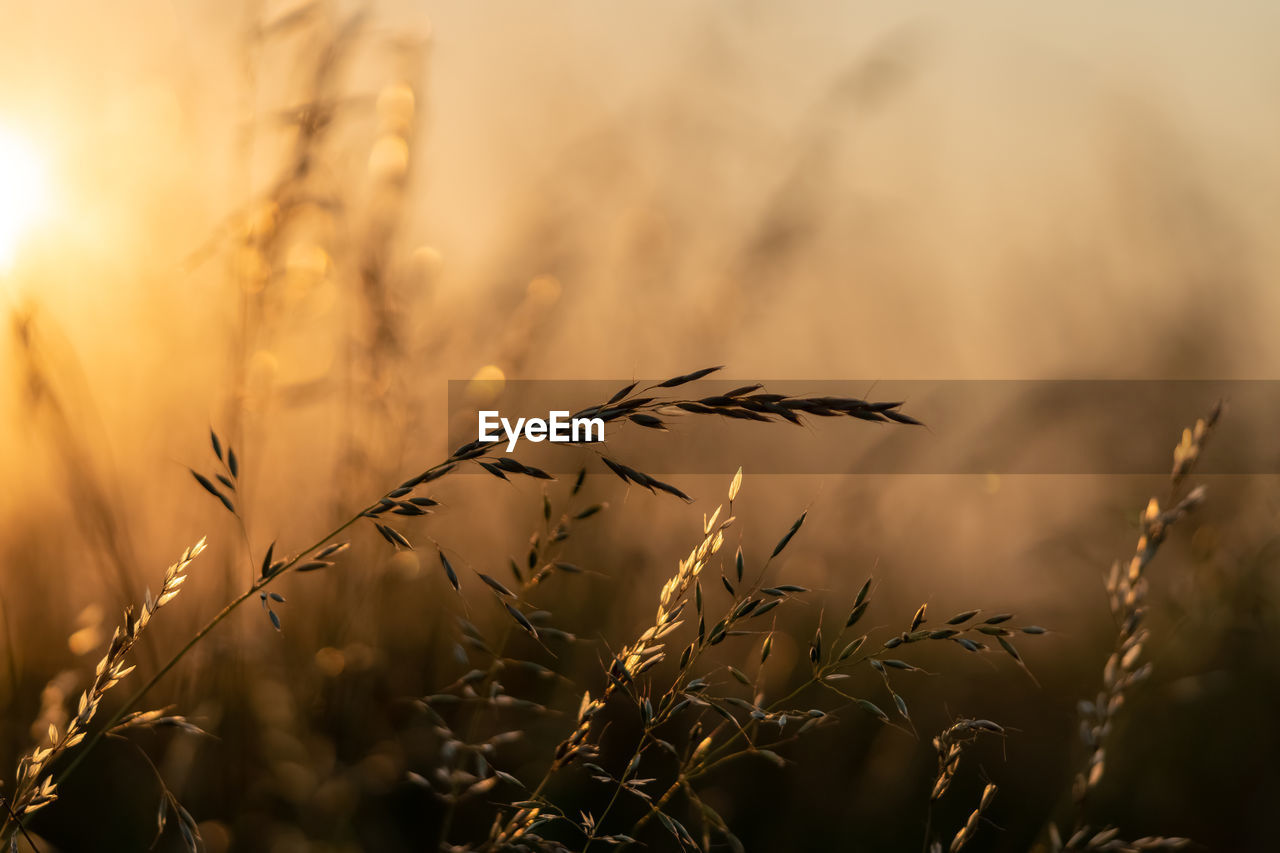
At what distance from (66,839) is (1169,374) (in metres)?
3.14

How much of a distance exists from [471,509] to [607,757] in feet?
2.82

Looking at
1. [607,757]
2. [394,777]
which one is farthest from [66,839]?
[607,757]

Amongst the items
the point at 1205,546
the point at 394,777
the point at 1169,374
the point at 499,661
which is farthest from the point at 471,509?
the point at 1169,374

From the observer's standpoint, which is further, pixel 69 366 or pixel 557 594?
pixel 557 594

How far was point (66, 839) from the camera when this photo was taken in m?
1.72

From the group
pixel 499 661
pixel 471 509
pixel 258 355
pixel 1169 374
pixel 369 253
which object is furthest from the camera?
pixel 1169 374

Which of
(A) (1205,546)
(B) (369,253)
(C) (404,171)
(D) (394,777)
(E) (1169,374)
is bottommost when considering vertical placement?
(D) (394,777)

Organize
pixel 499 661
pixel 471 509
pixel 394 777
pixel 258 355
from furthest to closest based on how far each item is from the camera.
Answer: pixel 471 509 → pixel 258 355 → pixel 394 777 → pixel 499 661

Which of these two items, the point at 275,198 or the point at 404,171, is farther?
the point at 404,171

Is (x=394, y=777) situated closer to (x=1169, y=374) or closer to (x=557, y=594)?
(x=557, y=594)

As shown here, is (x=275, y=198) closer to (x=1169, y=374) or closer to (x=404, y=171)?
(x=404, y=171)

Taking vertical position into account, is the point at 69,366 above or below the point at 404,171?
below

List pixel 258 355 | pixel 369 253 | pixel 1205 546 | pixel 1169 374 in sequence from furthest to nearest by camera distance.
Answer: pixel 1169 374
pixel 369 253
pixel 258 355
pixel 1205 546

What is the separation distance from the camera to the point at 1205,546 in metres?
1.86
